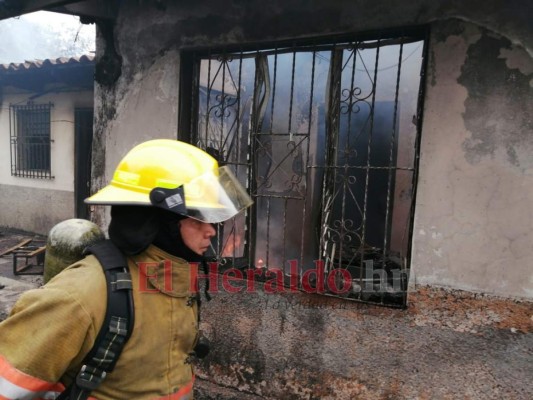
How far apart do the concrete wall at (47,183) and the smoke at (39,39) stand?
21.6 metres

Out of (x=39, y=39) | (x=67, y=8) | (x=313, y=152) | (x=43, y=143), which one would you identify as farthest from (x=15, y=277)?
(x=39, y=39)

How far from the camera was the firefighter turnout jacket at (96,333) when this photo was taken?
1.26m

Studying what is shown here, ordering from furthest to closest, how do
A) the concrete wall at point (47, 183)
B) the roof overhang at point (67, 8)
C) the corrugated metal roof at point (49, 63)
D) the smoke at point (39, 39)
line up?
1. the smoke at point (39, 39)
2. the concrete wall at point (47, 183)
3. the corrugated metal roof at point (49, 63)
4. the roof overhang at point (67, 8)

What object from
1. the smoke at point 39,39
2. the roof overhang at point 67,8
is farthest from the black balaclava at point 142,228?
the smoke at point 39,39

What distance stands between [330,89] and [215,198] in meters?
2.20

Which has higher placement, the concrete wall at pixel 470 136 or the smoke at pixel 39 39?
the smoke at pixel 39 39

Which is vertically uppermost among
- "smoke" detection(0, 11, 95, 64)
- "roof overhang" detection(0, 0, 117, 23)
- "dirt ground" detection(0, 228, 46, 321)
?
"smoke" detection(0, 11, 95, 64)

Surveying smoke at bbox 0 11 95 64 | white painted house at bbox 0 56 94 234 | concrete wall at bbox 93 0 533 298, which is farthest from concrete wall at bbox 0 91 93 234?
smoke at bbox 0 11 95 64

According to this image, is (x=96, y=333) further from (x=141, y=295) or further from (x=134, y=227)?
(x=134, y=227)

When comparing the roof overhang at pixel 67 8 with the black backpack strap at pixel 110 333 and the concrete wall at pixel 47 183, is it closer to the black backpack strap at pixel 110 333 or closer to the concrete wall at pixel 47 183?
the black backpack strap at pixel 110 333

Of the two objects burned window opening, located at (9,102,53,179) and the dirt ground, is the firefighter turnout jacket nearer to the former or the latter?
the dirt ground

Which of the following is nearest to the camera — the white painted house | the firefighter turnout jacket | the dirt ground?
the firefighter turnout jacket

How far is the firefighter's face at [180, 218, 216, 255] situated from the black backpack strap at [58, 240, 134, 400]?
9.9 inches

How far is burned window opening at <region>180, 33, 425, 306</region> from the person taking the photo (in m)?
3.31
